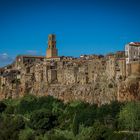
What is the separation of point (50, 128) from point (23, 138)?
3.60 meters

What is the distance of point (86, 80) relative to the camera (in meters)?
39.4

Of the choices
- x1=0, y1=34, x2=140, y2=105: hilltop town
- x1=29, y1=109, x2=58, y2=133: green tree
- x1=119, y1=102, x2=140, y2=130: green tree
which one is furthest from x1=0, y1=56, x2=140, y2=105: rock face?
x1=29, y1=109, x2=58, y2=133: green tree

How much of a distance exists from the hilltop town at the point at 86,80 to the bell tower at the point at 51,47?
31.8 feet

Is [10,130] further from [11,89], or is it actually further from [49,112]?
[11,89]

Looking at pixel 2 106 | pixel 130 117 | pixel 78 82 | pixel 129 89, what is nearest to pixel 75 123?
pixel 130 117

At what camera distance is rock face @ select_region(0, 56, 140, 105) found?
3366 centimetres

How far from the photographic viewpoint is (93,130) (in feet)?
87.0

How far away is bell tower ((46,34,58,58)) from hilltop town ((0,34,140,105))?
9699 mm

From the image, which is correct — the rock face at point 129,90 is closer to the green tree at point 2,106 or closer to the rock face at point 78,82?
the rock face at point 78,82

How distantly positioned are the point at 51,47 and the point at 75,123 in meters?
32.8

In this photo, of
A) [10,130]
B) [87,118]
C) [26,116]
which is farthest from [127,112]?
[26,116]

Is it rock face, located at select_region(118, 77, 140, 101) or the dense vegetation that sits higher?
rock face, located at select_region(118, 77, 140, 101)

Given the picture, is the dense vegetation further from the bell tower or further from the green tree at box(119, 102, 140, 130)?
the bell tower

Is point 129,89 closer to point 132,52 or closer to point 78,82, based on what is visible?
point 132,52
